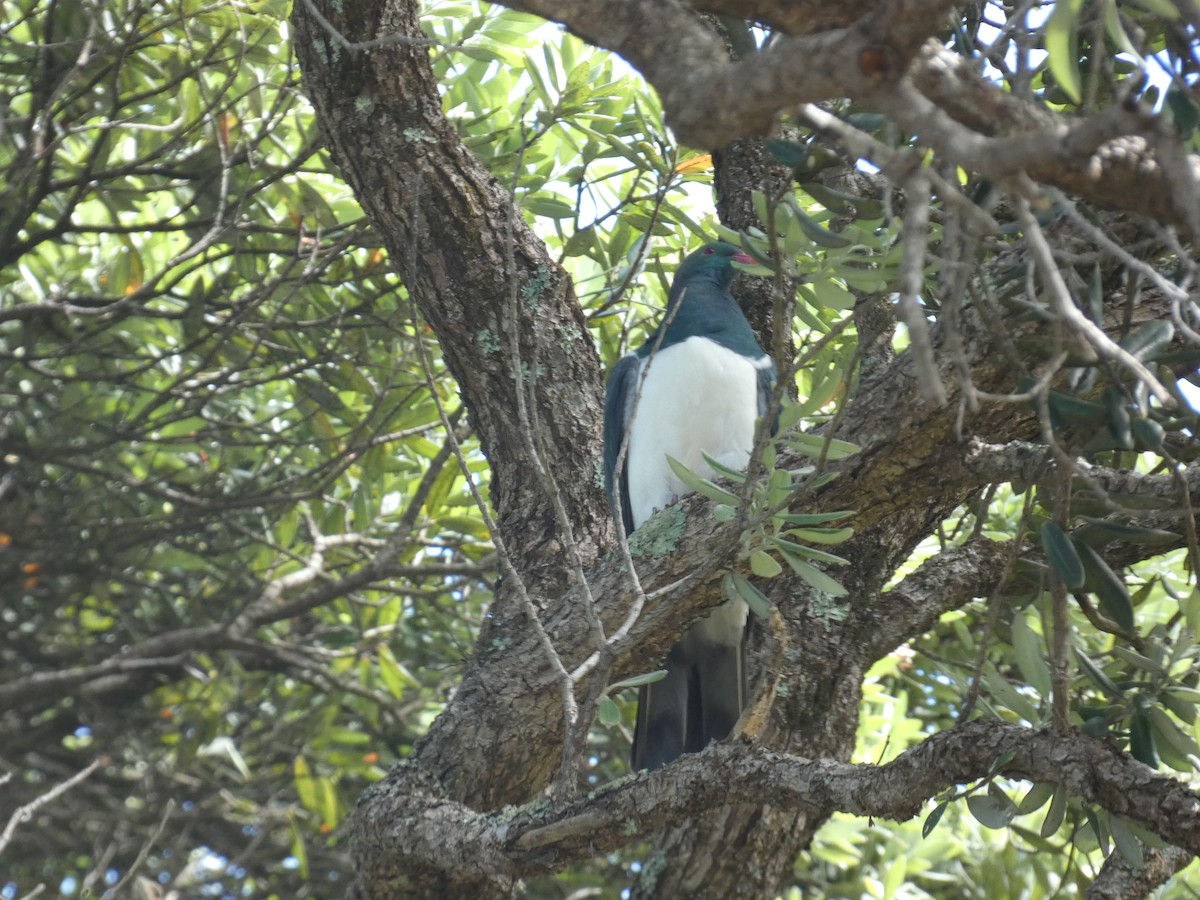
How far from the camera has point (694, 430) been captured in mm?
3553

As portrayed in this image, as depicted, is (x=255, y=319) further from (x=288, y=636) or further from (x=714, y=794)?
(x=714, y=794)

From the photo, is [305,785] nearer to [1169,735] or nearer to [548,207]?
[548,207]

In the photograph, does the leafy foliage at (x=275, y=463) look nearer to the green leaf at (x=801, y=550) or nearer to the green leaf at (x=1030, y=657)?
the green leaf at (x=801, y=550)

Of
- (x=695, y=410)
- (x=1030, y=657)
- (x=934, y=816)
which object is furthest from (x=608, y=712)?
(x=695, y=410)

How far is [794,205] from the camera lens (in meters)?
1.66

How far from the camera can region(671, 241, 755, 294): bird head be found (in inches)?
147

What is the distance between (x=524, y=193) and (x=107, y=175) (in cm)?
108

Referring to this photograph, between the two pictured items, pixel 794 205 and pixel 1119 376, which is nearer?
pixel 1119 376

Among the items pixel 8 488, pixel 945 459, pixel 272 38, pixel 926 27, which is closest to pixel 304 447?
pixel 8 488

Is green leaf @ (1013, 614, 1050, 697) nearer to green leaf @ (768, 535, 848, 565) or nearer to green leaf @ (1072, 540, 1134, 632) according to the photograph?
green leaf @ (1072, 540, 1134, 632)

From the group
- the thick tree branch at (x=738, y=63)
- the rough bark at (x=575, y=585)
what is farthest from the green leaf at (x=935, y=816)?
the thick tree branch at (x=738, y=63)

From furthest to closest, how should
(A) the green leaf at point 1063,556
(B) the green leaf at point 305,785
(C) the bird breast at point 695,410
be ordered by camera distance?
(B) the green leaf at point 305,785
(C) the bird breast at point 695,410
(A) the green leaf at point 1063,556

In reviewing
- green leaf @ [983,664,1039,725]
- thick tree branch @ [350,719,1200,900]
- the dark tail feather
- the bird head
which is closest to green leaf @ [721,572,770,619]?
thick tree branch @ [350,719,1200,900]

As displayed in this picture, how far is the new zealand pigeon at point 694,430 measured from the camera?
10.2ft
